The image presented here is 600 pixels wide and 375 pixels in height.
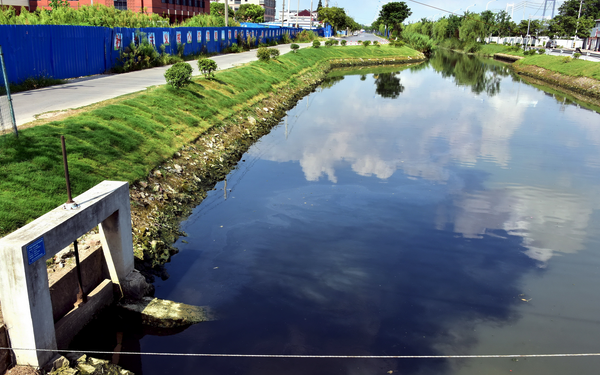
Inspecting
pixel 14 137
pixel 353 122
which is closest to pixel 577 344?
pixel 14 137

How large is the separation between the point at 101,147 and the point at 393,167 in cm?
1062

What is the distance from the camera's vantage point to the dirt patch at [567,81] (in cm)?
4064

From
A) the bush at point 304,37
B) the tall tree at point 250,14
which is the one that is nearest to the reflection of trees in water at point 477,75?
the bush at point 304,37

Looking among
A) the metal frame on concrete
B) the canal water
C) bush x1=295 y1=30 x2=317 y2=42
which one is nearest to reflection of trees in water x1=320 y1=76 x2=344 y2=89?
the canal water

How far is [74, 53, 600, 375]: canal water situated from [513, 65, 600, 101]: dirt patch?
24.4 metres

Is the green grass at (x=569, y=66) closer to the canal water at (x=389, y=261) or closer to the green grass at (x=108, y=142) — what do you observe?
the canal water at (x=389, y=261)

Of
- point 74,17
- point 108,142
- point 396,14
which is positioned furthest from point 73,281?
point 396,14

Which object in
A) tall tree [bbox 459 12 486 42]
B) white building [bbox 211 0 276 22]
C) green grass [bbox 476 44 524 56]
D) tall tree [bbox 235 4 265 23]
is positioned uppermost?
white building [bbox 211 0 276 22]

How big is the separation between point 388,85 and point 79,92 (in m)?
31.2

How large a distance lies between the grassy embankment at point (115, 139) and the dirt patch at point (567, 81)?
32.0m

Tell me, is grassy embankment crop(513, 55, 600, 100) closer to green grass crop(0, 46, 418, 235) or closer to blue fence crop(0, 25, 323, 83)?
green grass crop(0, 46, 418, 235)

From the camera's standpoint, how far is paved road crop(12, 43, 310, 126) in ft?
48.3

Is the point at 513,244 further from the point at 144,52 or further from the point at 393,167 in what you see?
the point at 144,52

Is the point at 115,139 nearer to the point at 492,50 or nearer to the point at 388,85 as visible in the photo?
the point at 388,85
